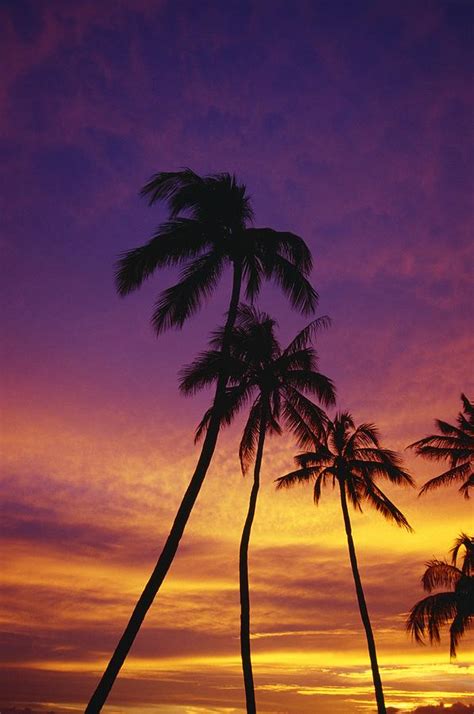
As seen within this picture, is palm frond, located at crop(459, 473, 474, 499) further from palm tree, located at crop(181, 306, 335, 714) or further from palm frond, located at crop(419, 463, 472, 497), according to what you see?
palm tree, located at crop(181, 306, 335, 714)

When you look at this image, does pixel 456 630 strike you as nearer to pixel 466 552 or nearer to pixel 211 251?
pixel 466 552

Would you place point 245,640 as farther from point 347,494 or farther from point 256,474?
point 347,494

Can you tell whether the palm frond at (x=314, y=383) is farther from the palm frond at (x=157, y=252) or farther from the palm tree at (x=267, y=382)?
the palm frond at (x=157, y=252)

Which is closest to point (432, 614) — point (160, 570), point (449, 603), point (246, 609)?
point (449, 603)

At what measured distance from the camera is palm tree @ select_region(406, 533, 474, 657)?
1032 inches

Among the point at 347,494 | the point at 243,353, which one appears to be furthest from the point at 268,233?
the point at 347,494

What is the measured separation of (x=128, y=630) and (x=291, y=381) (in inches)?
558

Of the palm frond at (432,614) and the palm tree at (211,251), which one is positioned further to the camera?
the palm frond at (432,614)

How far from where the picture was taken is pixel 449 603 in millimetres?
26578

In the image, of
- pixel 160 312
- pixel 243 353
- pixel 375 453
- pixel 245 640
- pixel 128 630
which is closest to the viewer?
pixel 128 630

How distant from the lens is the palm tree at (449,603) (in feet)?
86.0

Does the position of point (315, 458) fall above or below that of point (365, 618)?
above

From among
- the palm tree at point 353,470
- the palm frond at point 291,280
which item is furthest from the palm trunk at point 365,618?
the palm frond at point 291,280

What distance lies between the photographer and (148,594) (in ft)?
51.8
